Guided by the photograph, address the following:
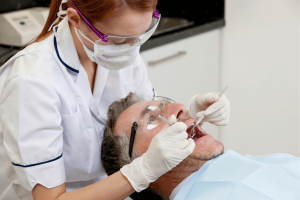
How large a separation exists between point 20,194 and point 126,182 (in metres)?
0.51

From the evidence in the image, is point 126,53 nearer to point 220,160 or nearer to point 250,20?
point 220,160

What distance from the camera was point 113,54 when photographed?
44.9 inches

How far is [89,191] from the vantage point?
107 cm

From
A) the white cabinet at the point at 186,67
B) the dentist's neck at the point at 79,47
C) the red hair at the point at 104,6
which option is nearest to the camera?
the red hair at the point at 104,6

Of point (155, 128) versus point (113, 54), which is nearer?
point (113, 54)

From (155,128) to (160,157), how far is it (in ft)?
0.78

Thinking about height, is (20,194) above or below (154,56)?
below

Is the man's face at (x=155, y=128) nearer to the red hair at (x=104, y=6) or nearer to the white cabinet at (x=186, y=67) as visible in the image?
the red hair at (x=104, y=6)

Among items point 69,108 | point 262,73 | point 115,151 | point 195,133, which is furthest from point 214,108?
point 262,73

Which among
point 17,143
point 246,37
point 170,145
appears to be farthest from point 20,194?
point 246,37

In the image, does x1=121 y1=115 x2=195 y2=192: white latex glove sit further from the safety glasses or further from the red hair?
the red hair

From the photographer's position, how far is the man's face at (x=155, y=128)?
1252 mm

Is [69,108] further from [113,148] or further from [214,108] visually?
[214,108]

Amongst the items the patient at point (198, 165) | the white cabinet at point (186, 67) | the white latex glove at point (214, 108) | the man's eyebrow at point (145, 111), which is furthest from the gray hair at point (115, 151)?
the white cabinet at point (186, 67)
